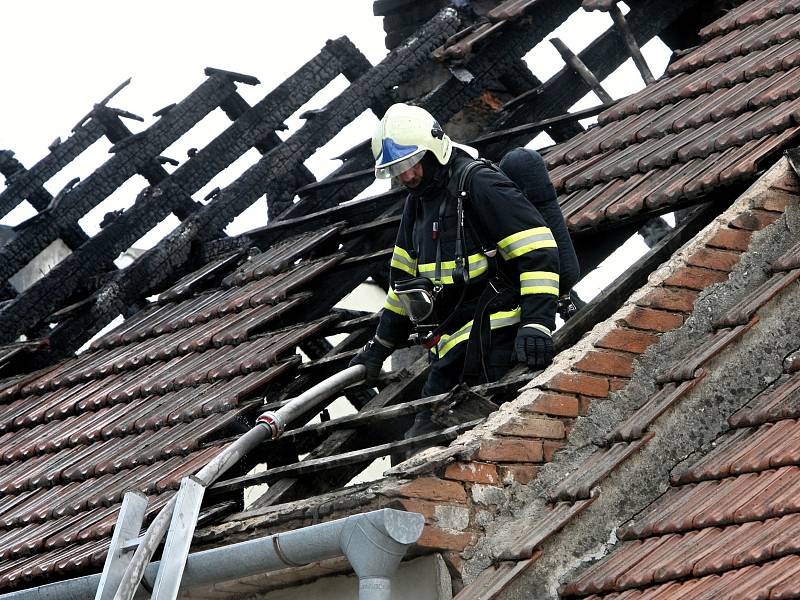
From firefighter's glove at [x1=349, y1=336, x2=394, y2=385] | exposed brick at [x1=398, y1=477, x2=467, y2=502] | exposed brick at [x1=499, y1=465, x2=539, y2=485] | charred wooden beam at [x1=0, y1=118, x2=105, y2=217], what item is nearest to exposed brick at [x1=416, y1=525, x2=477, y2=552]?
exposed brick at [x1=398, y1=477, x2=467, y2=502]

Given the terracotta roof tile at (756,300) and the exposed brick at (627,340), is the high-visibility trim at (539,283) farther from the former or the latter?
the terracotta roof tile at (756,300)

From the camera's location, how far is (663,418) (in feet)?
17.0

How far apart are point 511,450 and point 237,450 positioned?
1190 mm

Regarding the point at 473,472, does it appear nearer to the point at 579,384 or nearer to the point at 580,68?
the point at 579,384

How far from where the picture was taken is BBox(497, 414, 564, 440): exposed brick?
5312 mm

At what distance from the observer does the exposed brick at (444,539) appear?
498 cm

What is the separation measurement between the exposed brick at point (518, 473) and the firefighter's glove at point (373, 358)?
Result: 1.22 m

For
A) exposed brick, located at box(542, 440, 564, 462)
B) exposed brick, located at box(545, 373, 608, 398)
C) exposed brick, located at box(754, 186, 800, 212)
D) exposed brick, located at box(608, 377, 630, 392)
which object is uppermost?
exposed brick, located at box(754, 186, 800, 212)

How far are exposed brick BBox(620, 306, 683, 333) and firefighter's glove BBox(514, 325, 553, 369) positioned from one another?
30cm

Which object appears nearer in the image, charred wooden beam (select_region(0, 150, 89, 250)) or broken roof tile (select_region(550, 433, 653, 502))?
broken roof tile (select_region(550, 433, 653, 502))

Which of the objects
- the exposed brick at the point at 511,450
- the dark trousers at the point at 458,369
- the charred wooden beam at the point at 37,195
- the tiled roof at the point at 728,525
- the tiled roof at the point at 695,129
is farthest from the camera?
the charred wooden beam at the point at 37,195

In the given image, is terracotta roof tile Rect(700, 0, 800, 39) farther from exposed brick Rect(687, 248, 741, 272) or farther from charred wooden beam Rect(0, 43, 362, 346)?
charred wooden beam Rect(0, 43, 362, 346)

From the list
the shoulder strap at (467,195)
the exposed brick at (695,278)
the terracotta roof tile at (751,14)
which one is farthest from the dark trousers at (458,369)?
the terracotta roof tile at (751,14)

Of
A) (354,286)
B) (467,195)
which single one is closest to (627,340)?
(467,195)
